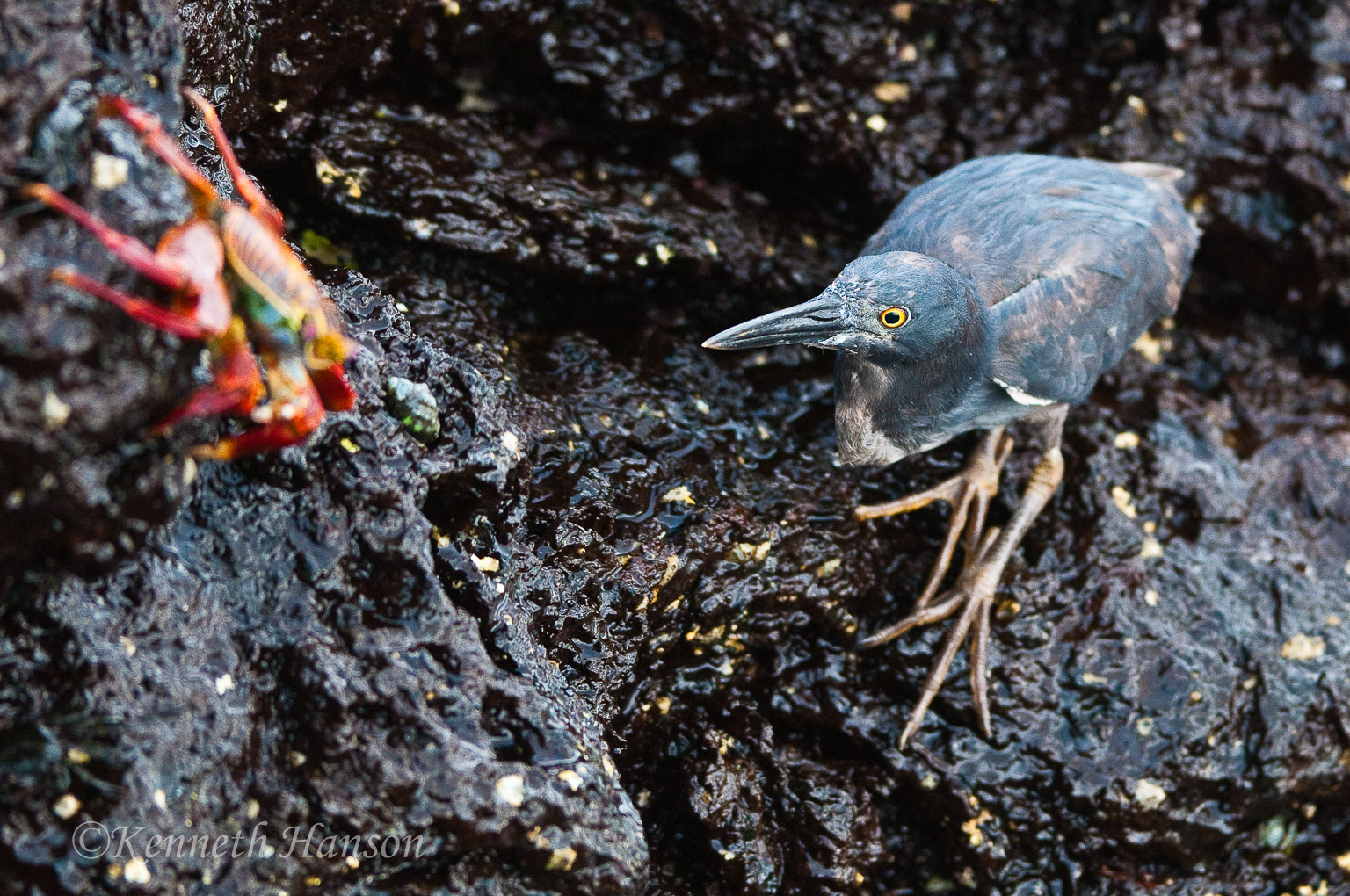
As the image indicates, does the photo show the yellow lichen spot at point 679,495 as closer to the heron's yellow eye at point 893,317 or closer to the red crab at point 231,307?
the heron's yellow eye at point 893,317

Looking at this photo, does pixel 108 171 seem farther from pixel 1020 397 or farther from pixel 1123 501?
pixel 1123 501

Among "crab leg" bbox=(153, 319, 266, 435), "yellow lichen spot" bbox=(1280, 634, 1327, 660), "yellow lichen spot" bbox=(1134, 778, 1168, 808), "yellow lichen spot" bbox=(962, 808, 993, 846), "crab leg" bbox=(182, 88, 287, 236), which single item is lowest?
"yellow lichen spot" bbox=(962, 808, 993, 846)

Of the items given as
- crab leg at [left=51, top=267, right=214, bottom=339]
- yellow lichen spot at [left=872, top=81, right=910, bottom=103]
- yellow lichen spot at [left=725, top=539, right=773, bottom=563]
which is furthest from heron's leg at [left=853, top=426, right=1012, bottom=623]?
crab leg at [left=51, top=267, right=214, bottom=339]

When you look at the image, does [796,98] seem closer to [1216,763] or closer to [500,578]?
[500,578]

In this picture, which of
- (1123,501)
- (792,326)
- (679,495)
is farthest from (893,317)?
(1123,501)

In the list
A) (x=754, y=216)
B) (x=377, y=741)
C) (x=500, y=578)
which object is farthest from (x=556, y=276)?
(x=377, y=741)

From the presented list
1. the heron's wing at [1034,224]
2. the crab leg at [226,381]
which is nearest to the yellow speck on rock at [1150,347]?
the heron's wing at [1034,224]

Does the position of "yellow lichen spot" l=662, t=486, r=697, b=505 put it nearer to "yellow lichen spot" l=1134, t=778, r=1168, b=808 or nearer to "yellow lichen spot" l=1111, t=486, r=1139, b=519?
"yellow lichen spot" l=1111, t=486, r=1139, b=519
